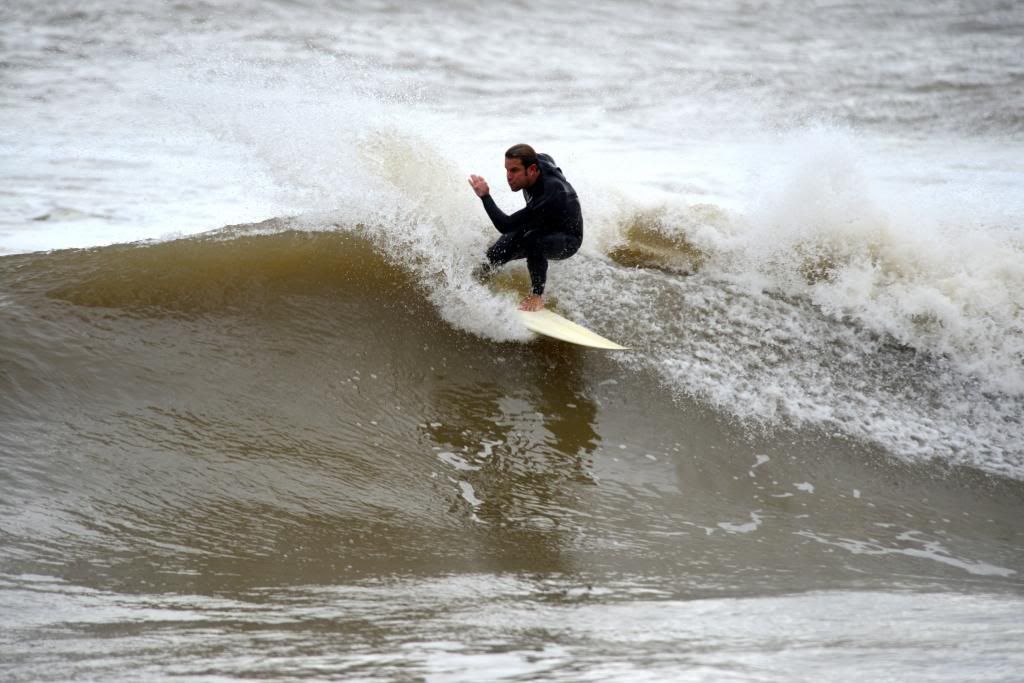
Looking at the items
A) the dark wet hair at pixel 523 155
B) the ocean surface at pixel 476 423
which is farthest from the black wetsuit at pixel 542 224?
the ocean surface at pixel 476 423

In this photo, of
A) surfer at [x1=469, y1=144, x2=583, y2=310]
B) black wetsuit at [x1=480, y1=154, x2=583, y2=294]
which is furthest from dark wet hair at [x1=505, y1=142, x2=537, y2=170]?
black wetsuit at [x1=480, y1=154, x2=583, y2=294]

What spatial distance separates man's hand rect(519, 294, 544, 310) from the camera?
611 centimetres

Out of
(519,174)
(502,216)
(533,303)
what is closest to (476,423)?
(533,303)

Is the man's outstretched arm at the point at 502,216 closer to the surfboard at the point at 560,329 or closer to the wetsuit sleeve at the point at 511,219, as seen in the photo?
the wetsuit sleeve at the point at 511,219

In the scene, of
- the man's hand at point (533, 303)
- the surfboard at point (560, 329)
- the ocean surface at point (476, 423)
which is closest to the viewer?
the ocean surface at point (476, 423)

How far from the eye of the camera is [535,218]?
5.97m

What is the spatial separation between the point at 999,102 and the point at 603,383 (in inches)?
553

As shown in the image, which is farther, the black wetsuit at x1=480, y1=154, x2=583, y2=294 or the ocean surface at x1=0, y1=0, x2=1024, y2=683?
the black wetsuit at x1=480, y1=154, x2=583, y2=294

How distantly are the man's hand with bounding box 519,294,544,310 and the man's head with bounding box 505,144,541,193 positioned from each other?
0.73m

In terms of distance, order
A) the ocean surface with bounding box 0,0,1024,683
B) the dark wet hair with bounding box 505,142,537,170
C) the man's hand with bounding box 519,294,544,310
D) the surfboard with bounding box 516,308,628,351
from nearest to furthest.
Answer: the ocean surface with bounding box 0,0,1024,683
the dark wet hair with bounding box 505,142,537,170
the surfboard with bounding box 516,308,628,351
the man's hand with bounding box 519,294,544,310

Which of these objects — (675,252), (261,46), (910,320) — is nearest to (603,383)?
(675,252)

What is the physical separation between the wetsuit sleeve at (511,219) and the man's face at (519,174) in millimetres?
164

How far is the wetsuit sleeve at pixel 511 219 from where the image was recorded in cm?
589

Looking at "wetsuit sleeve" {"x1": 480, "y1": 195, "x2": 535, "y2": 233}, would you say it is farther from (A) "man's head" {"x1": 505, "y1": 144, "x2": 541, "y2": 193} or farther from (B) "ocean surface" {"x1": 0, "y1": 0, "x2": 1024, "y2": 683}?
(B) "ocean surface" {"x1": 0, "y1": 0, "x2": 1024, "y2": 683}
